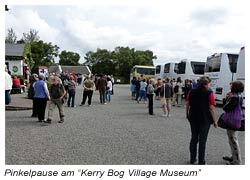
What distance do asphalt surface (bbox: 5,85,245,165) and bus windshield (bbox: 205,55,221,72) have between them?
30.0ft

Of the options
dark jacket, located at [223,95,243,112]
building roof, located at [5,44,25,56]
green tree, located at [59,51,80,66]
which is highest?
green tree, located at [59,51,80,66]

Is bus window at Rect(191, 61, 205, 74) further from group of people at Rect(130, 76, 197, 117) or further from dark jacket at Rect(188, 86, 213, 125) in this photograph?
dark jacket at Rect(188, 86, 213, 125)

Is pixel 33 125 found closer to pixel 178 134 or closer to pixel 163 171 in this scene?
pixel 178 134

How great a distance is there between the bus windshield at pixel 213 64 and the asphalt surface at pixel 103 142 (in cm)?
913

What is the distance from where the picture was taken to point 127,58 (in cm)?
8319

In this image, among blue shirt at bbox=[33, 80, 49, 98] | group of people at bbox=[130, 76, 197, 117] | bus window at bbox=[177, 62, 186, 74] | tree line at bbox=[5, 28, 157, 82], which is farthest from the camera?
tree line at bbox=[5, 28, 157, 82]

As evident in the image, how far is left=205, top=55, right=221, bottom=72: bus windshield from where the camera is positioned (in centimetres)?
2028

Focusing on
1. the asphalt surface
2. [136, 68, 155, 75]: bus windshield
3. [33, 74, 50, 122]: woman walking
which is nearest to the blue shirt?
[33, 74, 50, 122]: woman walking

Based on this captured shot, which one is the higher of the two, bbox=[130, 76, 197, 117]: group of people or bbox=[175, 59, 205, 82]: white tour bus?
bbox=[175, 59, 205, 82]: white tour bus

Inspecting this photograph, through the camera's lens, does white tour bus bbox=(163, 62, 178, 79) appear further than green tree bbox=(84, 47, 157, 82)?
No

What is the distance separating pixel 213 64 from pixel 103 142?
1454 centimetres

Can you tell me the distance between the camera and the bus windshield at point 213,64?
20283mm

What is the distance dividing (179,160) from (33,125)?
5.48 meters

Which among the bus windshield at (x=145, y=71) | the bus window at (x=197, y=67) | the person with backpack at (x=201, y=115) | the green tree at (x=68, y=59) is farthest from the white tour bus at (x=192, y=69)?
the green tree at (x=68, y=59)
